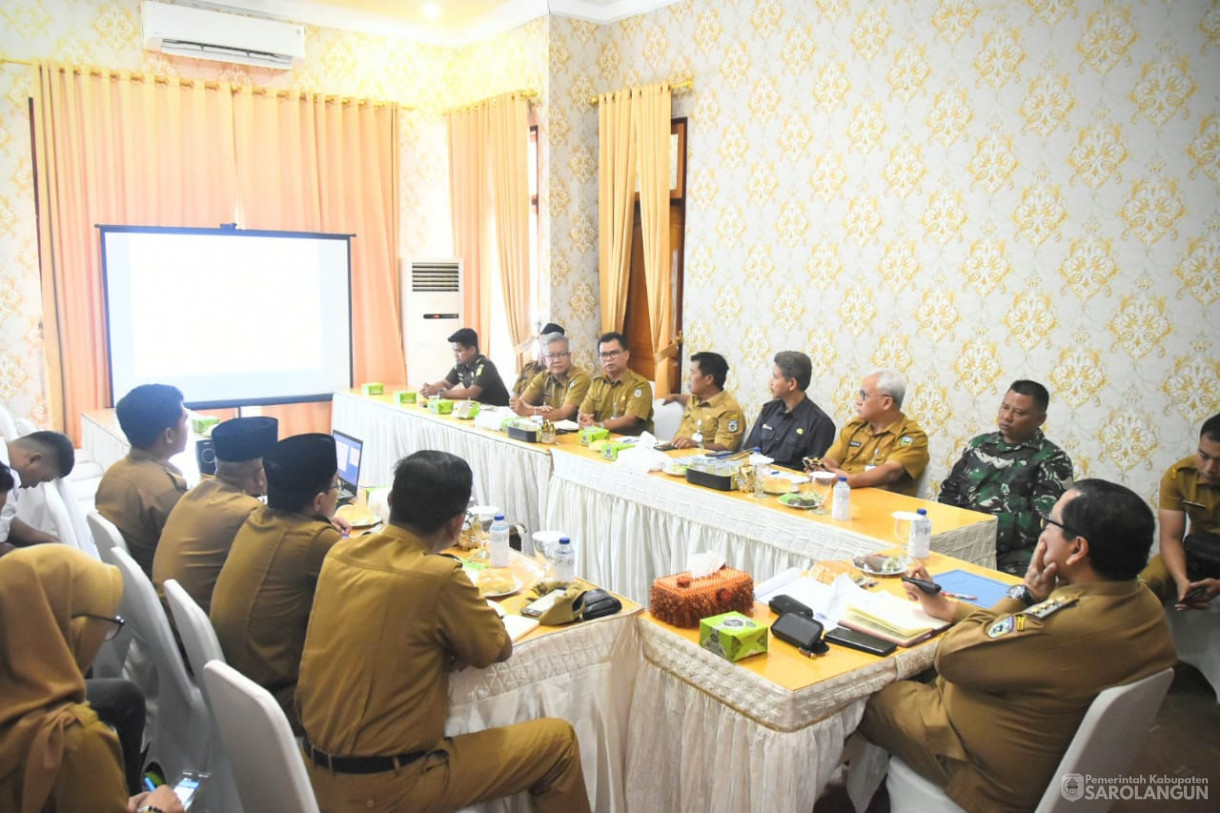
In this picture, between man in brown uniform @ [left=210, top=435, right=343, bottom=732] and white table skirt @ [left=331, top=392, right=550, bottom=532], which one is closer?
man in brown uniform @ [left=210, top=435, right=343, bottom=732]

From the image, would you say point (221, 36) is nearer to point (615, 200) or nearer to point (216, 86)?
point (216, 86)

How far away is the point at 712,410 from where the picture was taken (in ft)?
14.8

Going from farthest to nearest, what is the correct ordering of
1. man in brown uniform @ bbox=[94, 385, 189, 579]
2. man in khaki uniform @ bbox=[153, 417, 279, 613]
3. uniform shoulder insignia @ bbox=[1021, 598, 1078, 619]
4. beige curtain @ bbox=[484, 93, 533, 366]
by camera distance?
beige curtain @ bbox=[484, 93, 533, 366], man in brown uniform @ bbox=[94, 385, 189, 579], man in khaki uniform @ bbox=[153, 417, 279, 613], uniform shoulder insignia @ bbox=[1021, 598, 1078, 619]

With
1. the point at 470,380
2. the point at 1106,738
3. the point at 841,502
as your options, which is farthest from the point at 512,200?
the point at 1106,738

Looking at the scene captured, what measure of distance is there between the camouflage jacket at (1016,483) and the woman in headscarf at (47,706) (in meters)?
3.05

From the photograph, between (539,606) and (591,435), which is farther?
(591,435)

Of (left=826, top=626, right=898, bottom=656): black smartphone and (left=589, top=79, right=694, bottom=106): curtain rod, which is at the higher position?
(left=589, top=79, right=694, bottom=106): curtain rod

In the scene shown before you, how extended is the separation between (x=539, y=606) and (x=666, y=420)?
2819mm

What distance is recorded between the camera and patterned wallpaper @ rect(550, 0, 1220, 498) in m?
3.51

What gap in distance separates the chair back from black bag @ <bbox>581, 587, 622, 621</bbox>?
3.45 ft

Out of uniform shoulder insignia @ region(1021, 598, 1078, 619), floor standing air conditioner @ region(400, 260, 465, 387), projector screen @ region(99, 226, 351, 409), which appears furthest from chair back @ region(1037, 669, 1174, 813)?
floor standing air conditioner @ region(400, 260, 465, 387)

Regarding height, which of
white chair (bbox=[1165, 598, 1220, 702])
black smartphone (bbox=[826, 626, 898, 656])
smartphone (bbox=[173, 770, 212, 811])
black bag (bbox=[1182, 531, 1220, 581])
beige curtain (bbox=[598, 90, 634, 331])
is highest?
beige curtain (bbox=[598, 90, 634, 331])

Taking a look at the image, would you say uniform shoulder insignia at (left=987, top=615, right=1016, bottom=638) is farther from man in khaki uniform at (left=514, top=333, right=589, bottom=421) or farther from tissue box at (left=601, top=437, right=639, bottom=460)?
man in khaki uniform at (left=514, top=333, right=589, bottom=421)

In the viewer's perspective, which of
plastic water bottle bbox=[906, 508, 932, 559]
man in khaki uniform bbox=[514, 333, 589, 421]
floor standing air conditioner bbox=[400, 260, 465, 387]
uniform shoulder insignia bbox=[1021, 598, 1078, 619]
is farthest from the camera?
floor standing air conditioner bbox=[400, 260, 465, 387]
